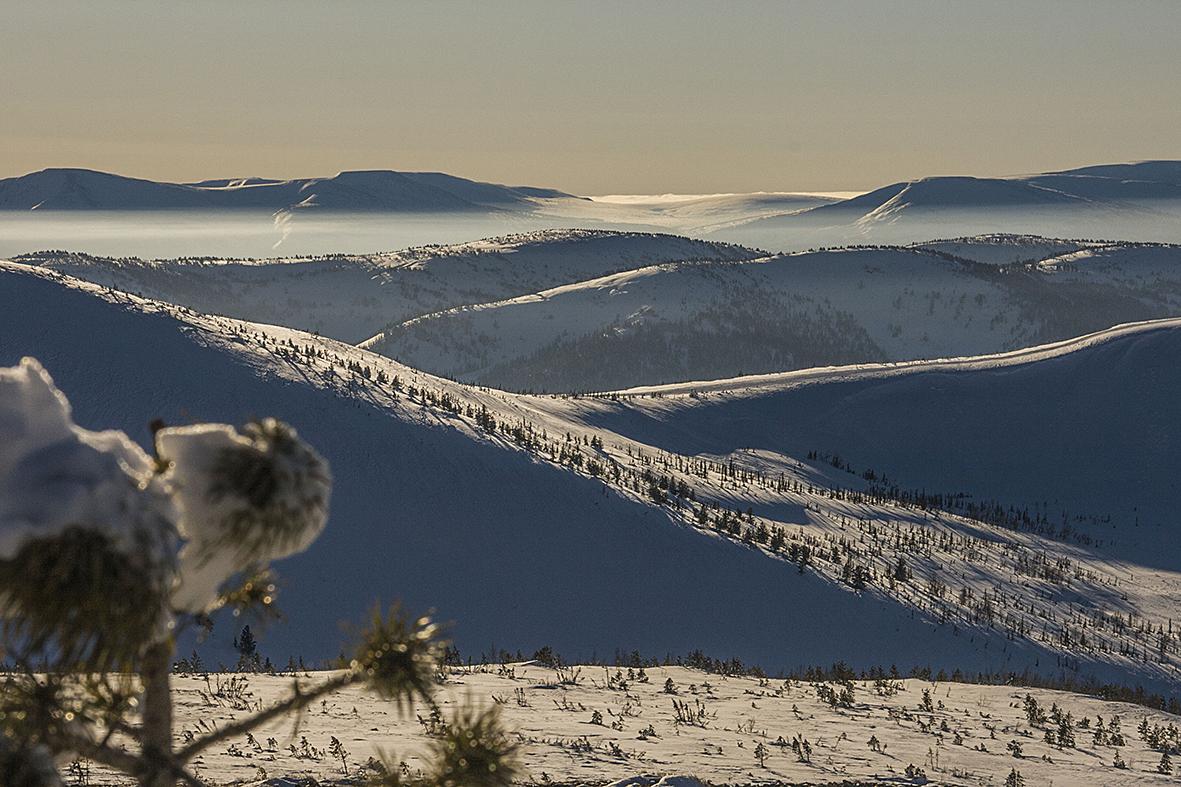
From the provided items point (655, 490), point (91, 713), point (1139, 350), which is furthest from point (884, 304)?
point (91, 713)

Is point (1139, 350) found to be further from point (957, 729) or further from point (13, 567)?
point (13, 567)

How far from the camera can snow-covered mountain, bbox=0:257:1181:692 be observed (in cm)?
1995

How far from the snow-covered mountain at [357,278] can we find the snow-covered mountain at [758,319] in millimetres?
30809

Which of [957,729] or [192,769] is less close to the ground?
[192,769]

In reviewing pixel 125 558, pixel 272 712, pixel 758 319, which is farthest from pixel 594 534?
pixel 758 319

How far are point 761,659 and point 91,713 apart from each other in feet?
57.3

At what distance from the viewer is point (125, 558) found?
7.47 feet

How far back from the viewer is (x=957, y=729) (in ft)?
38.6

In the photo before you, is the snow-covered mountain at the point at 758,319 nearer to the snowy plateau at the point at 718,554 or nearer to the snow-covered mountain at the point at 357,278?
the snow-covered mountain at the point at 357,278

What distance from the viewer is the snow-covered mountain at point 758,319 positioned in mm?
97062

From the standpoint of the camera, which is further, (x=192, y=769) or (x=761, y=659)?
(x=761, y=659)

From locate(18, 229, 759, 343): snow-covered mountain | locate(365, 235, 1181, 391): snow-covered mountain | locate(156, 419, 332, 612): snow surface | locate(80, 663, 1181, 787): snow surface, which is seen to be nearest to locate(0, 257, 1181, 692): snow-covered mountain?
locate(80, 663, 1181, 787): snow surface

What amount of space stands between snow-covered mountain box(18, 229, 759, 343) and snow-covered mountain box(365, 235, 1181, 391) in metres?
30.8

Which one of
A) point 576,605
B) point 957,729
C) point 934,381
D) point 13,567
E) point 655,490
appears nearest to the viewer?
point 13,567
